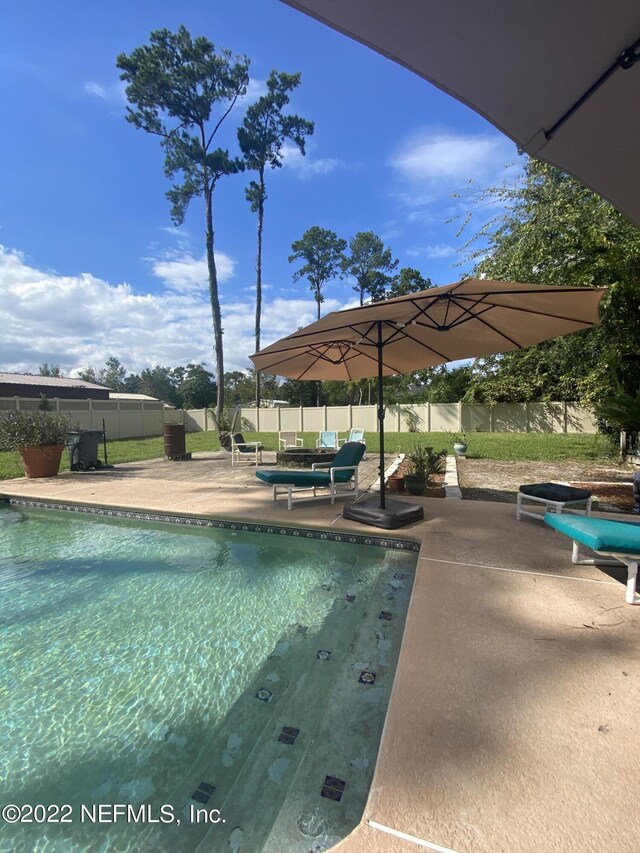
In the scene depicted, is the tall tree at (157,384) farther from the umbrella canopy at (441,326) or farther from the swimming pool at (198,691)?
the swimming pool at (198,691)

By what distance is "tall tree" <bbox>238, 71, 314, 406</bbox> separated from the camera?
2023 centimetres

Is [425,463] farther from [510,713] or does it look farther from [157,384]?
[157,384]

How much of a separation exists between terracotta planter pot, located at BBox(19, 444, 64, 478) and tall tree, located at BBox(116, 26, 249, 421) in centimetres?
765

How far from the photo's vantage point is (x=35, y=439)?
8375 millimetres

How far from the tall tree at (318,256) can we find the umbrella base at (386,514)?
30.4 metres

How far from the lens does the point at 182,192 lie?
1828 cm

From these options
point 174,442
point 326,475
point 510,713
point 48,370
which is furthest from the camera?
point 48,370

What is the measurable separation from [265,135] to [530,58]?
23744 mm

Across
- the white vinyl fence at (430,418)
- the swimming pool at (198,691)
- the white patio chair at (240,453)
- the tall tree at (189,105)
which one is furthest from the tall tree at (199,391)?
the swimming pool at (198,691)

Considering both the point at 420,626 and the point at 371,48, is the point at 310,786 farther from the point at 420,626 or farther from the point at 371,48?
the point at 371,48

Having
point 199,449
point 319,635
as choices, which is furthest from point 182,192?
point 319,635

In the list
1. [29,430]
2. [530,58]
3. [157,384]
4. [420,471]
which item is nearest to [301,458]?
[420,471]

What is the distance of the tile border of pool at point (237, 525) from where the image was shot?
4.40 m

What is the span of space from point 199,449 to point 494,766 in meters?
14.5
